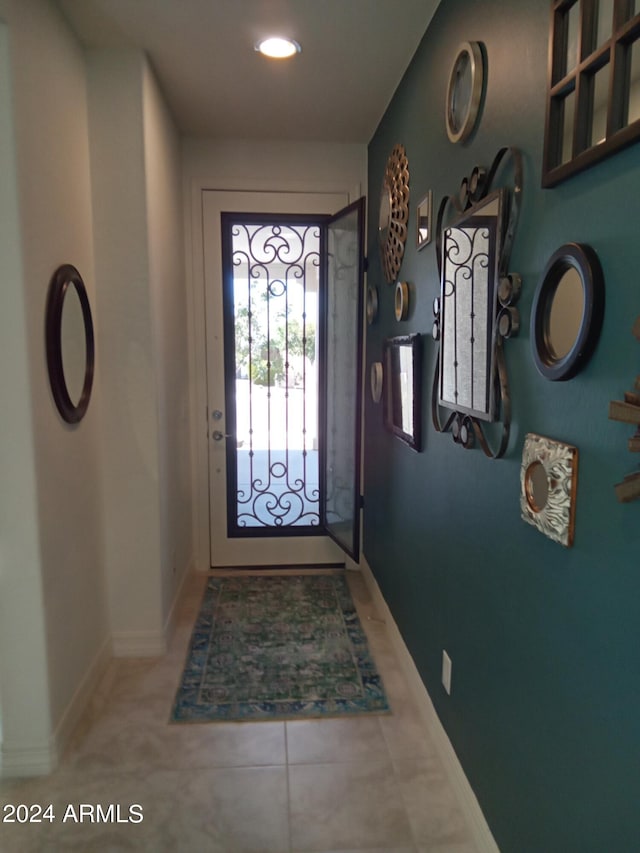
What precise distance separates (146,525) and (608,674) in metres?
2.00

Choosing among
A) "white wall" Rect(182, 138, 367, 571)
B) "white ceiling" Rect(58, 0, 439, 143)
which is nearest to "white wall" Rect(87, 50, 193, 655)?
"white ceiling" Rect(58, 0, 439, 143)

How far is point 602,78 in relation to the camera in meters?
0.93

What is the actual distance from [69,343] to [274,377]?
1.51m

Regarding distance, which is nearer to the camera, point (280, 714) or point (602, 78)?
point (602, 78)

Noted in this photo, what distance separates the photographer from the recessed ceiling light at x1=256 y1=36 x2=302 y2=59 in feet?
6.93

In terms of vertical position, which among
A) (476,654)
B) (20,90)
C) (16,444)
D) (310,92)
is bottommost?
(476,654)

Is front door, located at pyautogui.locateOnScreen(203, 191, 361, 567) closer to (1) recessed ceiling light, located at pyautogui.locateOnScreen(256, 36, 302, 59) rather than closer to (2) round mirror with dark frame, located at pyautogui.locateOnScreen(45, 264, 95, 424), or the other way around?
(1) recessed ceiling light, located at pyautogui.locateOnScreen(256, 36, 302, 59)

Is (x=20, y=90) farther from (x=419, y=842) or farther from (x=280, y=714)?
(x=419, y=842)

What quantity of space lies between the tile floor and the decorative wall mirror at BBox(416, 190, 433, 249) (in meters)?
1.79

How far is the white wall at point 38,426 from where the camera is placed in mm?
1605

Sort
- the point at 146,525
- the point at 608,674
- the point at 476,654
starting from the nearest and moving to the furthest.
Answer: the point at 608,674 < the point at 476,654 < the point at 146,525

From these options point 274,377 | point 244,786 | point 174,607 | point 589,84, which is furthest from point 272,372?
point 589,84

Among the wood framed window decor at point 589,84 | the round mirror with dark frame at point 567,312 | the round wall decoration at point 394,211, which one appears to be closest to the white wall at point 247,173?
the round wall decoration at point 394,211

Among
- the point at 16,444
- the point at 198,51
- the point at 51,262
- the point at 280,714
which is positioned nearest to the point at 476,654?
the point at 280,714
